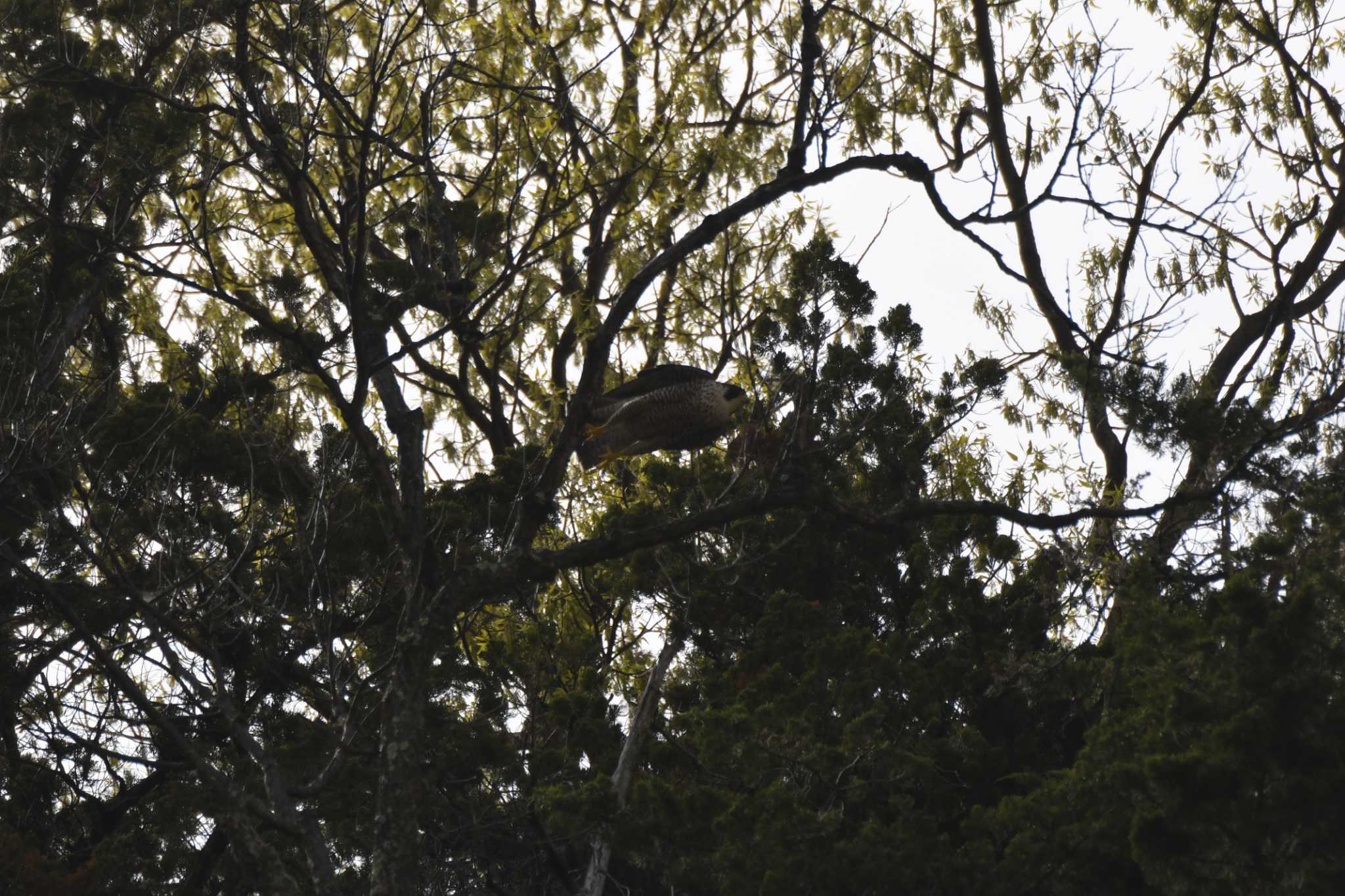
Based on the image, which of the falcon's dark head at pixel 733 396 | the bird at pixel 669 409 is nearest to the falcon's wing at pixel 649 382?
the bird at pixel 669 409

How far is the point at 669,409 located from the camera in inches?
293

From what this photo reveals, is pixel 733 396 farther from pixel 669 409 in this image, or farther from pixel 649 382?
pixel 649 382

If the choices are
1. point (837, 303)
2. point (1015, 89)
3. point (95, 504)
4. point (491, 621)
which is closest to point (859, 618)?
point (491, 621)

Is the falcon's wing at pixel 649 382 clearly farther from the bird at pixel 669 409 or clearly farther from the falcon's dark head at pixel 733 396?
the falcon's dark head at pixel 733 396

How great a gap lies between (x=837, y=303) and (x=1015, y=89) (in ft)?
20.3

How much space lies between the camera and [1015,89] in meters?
10.8

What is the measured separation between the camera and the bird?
24.4ft

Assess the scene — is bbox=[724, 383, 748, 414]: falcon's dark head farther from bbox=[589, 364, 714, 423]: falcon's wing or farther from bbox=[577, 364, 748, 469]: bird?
bbox=[589, 364, 714, 423]: falcon's wing

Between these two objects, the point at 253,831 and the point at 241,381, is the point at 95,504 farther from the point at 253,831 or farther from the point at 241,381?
the point at 253,831

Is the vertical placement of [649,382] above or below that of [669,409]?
above

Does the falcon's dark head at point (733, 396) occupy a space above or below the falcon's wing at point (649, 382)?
below

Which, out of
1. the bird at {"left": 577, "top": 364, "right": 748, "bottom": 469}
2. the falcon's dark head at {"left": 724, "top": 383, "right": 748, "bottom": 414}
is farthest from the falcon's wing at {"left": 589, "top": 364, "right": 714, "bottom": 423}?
the falcon's dark head at {"left": 724, "top": 383, "right": 748, "bottom": 414}

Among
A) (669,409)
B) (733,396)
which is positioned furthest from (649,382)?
(733,396)

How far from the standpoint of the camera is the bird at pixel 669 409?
7.44m
